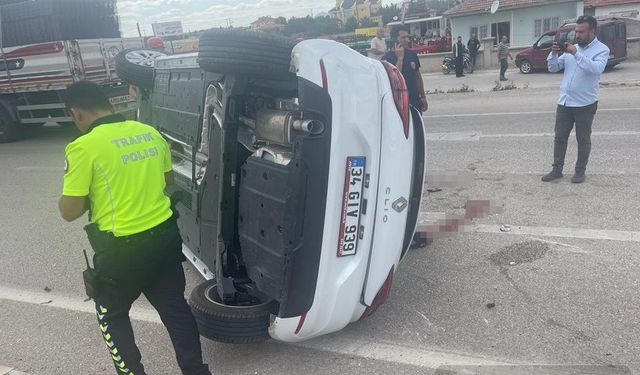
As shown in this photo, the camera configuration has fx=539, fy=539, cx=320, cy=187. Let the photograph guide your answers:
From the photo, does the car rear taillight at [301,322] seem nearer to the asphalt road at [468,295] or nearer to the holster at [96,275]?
the asphalt road at [468,295]

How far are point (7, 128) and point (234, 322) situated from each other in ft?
39.2

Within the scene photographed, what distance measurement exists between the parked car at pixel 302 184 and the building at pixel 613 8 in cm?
3460

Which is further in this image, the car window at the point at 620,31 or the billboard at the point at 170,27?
the billboard at the point at 170,27

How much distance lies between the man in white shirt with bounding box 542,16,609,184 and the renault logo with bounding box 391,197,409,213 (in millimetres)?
3505

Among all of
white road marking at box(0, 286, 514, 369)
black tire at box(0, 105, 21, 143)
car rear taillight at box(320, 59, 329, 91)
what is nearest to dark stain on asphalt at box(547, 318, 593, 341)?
white road marking at box(0, 286, 514, 369)

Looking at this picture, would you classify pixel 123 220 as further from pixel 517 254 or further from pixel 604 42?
pixel 604 42

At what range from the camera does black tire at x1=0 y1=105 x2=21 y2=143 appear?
40.9ft

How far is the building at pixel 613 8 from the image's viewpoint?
31750mm

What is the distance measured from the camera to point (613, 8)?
107 ft

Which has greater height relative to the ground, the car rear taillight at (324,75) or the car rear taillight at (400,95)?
the car rear taillight at (324,75)

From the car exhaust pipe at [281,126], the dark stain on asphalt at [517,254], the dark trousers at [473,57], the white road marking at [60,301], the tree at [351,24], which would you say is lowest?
the white road marking at [60,301]

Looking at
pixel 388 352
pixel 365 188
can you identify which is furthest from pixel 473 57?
pixel 365 188

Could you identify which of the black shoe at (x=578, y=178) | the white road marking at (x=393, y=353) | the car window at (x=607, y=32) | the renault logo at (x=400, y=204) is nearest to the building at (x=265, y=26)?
the renault logo at (x=400, y=204)

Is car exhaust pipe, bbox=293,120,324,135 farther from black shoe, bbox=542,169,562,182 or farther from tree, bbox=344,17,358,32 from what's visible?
tree, bbox=344,17,358,32
